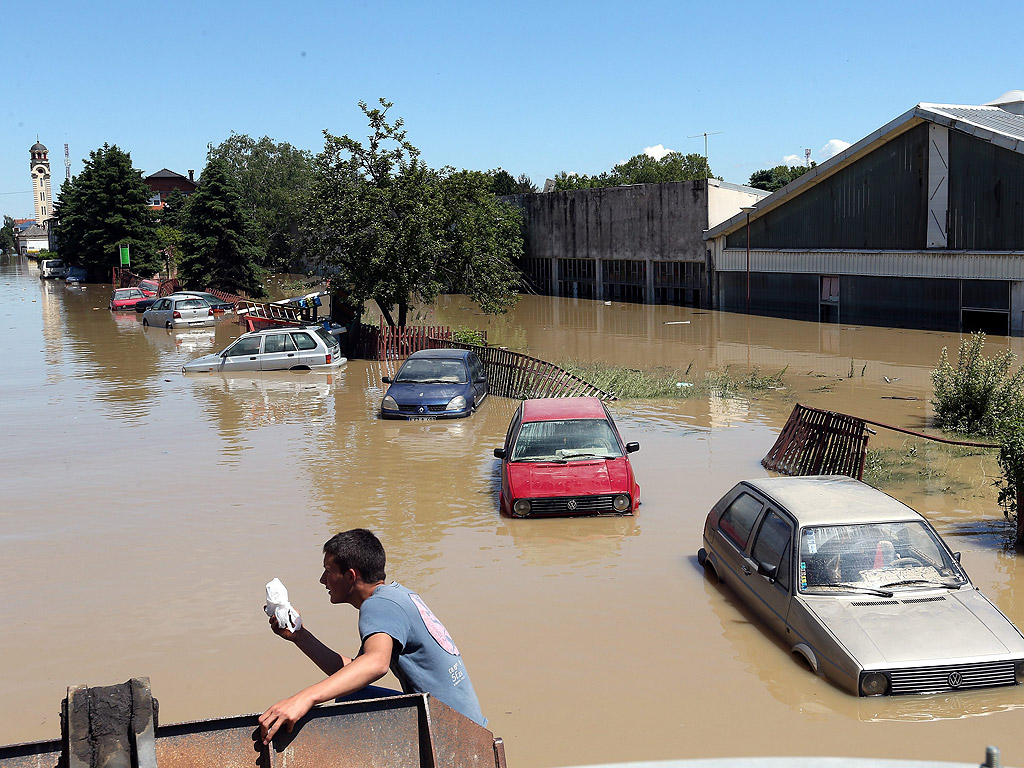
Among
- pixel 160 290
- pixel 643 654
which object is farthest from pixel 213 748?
pixel 160 290

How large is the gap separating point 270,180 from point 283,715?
9269cm

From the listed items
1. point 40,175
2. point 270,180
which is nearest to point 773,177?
point 270,180

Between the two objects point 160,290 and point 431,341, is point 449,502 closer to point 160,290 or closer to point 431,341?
point 431,341

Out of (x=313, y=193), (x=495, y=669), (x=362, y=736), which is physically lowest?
(x=495, y=669)

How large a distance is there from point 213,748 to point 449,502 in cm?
968

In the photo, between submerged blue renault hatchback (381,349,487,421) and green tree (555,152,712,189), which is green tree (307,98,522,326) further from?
green tree (555,152,712,189)

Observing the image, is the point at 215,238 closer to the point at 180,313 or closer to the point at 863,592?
the point at 180,313

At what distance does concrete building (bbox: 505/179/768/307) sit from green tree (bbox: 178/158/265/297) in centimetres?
1687

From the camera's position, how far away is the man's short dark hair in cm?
430

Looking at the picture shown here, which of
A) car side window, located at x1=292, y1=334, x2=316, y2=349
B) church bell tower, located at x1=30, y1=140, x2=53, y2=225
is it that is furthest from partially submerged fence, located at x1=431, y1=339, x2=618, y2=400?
church bell tower, located at x1=30, y1=140, x2=53, y2=225

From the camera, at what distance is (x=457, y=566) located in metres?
10.5

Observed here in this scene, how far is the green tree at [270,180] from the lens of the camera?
86.9m

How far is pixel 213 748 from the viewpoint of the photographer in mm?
3705

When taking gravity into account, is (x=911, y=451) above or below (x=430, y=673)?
below
